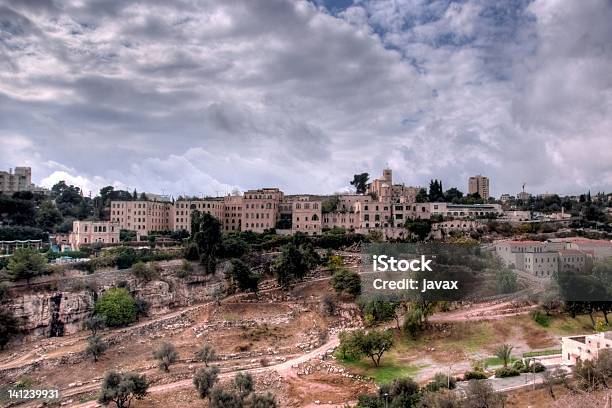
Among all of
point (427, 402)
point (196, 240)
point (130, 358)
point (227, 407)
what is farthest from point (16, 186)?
point (427, 402)

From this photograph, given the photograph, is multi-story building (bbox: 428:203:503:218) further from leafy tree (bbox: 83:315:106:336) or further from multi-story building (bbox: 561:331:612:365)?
leafy tree (bbox: 83:315:106:336)

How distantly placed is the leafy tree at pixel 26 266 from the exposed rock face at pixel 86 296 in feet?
6.19

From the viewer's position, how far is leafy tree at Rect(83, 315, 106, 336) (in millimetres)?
45531

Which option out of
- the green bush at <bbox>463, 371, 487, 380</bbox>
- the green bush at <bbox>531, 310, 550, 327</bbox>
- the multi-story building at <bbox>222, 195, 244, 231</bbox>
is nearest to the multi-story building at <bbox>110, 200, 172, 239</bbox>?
the multi-story building at <bbox>222, 195, 244, 231</bbox>

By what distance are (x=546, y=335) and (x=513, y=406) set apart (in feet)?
46.3

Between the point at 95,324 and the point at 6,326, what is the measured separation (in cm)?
673

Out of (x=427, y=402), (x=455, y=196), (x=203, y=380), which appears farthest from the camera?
(x=455, y=196)

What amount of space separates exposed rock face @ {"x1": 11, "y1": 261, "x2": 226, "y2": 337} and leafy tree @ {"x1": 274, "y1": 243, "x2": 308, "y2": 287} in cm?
726

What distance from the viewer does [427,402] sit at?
24922 millimetres

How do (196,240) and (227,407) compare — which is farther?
(196,240)

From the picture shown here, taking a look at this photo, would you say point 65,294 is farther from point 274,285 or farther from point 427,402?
point 427,402

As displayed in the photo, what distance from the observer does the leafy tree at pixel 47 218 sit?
74688 mm

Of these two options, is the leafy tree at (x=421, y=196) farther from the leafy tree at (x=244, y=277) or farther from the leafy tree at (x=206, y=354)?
the leafy tree at (x=206, y=354)

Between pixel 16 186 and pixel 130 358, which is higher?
pixel 16 186
